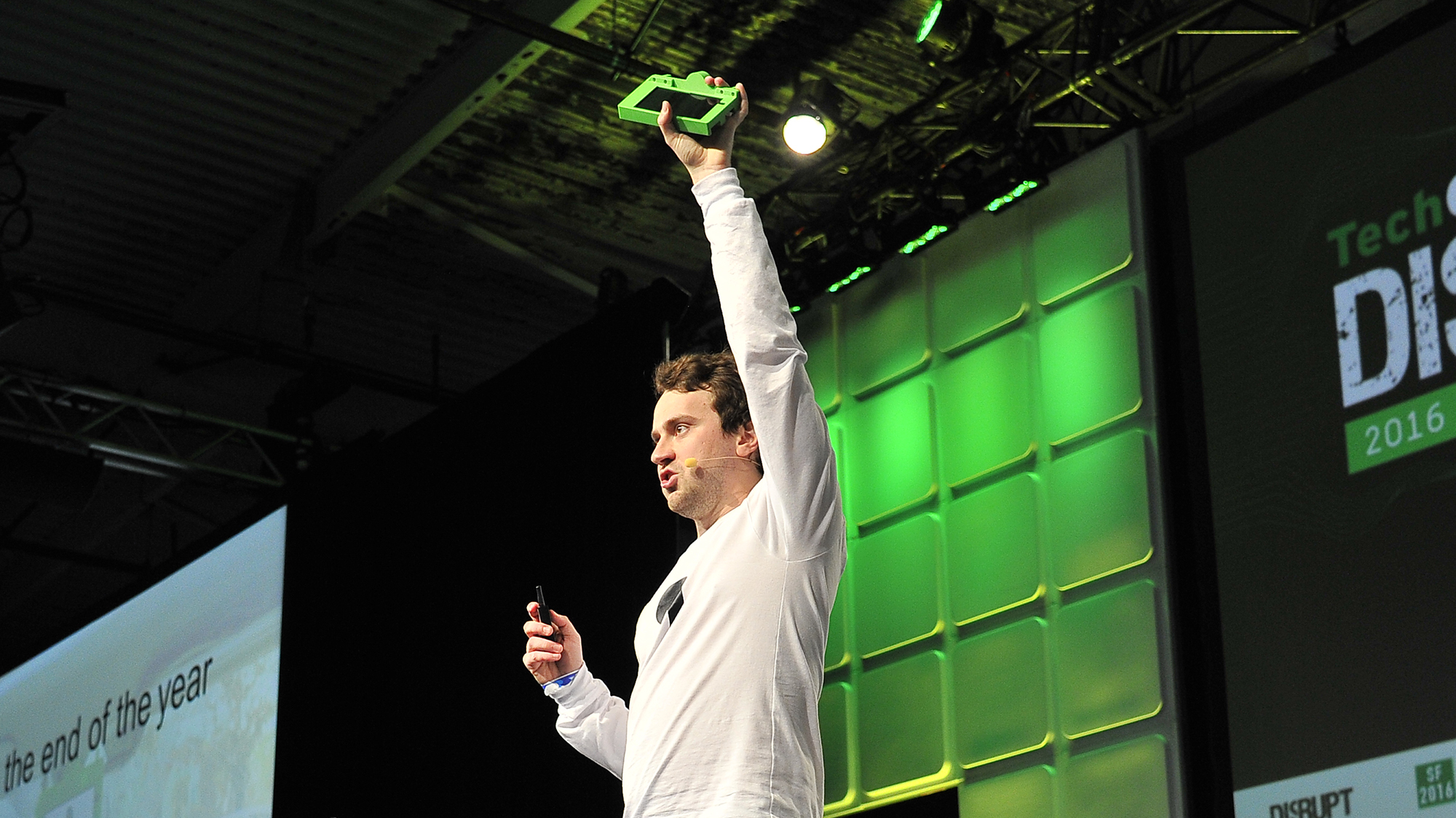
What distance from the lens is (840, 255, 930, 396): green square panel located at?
6270 mm

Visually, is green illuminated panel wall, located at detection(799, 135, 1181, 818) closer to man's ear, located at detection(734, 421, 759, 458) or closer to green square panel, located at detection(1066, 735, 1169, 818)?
green square panel, located at detection(1066, 735, 1169, 818)

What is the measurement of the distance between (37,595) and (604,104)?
6.38m

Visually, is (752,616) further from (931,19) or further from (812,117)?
(812,117)

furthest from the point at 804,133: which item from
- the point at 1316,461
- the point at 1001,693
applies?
the point at 1316,461

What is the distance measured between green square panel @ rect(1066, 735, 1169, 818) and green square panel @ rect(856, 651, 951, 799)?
58 cm

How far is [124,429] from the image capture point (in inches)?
330

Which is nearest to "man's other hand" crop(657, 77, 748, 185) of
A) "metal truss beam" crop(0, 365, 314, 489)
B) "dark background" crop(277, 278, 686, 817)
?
"dark background" crop(277, 278, 686, 817)

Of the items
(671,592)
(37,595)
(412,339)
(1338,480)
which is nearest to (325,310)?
(412,339)

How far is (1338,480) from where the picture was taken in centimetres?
443

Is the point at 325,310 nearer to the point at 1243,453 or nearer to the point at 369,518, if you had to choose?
the point at 369,518

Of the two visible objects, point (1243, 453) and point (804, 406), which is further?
point (1243, 453)

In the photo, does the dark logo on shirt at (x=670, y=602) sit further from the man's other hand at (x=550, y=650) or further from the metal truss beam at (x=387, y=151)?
the metal truss beam at (x=387, y=151)

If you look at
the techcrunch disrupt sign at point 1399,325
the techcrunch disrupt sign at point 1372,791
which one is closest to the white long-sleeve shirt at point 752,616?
the techcrunch disrupt sign at point 1372,791

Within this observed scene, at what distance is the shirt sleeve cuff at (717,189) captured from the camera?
2.03 m
